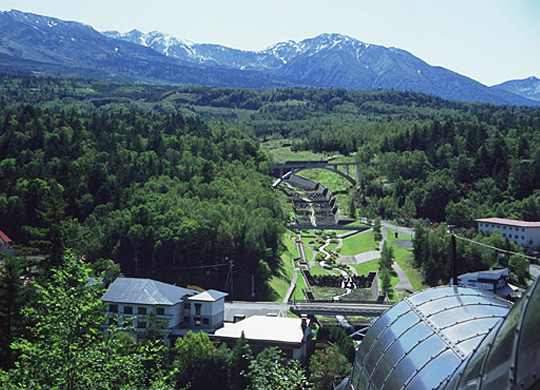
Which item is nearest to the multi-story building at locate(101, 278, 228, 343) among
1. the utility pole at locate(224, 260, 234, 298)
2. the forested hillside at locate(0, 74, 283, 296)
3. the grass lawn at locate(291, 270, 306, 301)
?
the forested hillside at locate(0, 74, 283, 296)

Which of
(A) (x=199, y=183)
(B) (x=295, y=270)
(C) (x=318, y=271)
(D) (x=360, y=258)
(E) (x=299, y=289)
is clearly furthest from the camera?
(A) (x=199, y=183)

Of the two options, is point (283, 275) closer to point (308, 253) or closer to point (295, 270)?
point (295, 270)

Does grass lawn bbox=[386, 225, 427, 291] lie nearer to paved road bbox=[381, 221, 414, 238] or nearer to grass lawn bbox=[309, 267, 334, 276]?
paved road bbox=[381, 221, 414, 238]

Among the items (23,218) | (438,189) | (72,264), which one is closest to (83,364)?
(72,264)

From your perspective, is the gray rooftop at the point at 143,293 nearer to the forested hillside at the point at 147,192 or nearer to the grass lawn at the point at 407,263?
the forested hillside at the point at 147,192

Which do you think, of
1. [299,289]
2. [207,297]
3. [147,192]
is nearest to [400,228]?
[299,289]
